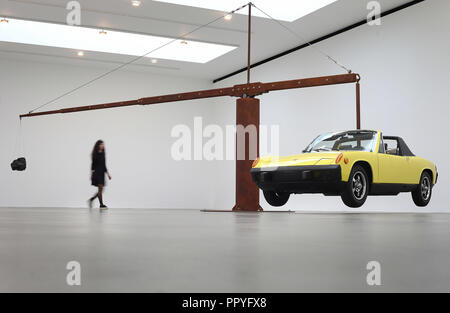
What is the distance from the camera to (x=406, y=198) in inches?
539

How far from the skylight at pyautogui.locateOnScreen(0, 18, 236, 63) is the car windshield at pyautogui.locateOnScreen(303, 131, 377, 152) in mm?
10040

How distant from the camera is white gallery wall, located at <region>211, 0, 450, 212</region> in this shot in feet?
41.4

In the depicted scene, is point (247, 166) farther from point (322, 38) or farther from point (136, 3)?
point (322, 38)

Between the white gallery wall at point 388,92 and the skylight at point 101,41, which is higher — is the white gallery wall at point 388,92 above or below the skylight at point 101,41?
below

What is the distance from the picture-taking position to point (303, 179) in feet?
27.5

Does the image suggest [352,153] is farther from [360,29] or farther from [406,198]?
[360,29]

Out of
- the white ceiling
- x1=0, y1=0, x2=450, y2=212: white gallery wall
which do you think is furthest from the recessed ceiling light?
x1=0, y1=0, x2=450, y2=212: white gallery wall

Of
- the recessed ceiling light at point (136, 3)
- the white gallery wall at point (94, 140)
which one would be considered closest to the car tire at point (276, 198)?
the recessed ceiling light at point (136, 3)

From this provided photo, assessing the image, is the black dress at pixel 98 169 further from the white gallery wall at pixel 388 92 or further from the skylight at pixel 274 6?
the white gallery wall at pixel 388 92

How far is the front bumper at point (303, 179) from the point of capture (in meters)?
8.19

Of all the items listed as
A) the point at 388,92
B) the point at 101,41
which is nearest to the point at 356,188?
the point at 388,92

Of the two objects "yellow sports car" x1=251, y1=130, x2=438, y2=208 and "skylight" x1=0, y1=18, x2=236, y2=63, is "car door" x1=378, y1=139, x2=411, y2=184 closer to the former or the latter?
"yellow sports car" x1=251, y1=130, x2=438, y2=208

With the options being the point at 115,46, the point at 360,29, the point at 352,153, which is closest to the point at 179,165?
the point at 115,46

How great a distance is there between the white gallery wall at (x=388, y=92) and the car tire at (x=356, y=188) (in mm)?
4539
